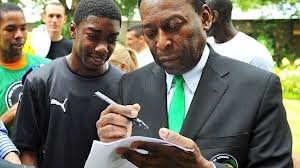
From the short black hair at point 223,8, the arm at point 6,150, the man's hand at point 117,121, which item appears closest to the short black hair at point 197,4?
the man's hand at point 117,121

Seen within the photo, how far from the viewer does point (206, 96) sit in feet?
7.59

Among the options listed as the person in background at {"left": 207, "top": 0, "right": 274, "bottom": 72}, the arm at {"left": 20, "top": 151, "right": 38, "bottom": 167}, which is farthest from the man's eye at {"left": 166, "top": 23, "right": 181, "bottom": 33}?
the person in background at {"left": 207, "top": 0, "right": 274, "bottom": 72}

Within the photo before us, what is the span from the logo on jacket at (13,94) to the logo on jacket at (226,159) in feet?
7.17

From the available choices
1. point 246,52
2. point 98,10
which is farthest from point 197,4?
point 246,52

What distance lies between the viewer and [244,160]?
2236mm

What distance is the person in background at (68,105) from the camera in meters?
3.18

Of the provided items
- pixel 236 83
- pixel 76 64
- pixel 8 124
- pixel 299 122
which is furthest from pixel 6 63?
pixel 299 122

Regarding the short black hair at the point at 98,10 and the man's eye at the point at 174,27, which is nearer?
the man's eye at the point at 174,27

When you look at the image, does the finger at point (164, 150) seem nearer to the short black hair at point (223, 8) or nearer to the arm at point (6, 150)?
the arm at point (6, 150)

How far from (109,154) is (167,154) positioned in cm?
21

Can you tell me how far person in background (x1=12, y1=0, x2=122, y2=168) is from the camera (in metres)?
3.18

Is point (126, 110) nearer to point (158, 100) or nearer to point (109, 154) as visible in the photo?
point (109, 154)

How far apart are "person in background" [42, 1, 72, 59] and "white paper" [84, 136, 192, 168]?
4323mm

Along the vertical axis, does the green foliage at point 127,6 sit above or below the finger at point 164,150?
below
